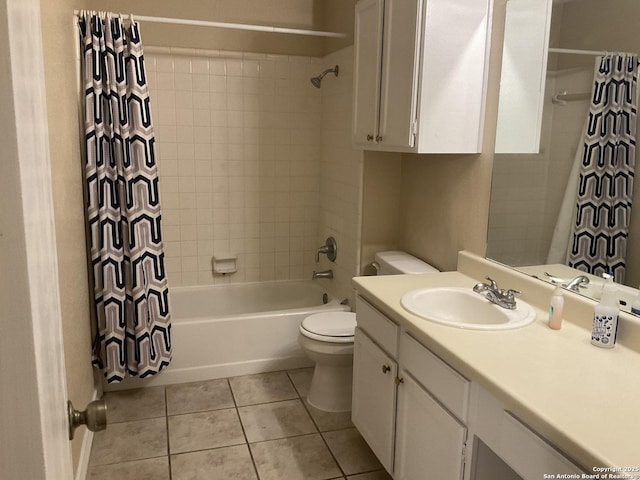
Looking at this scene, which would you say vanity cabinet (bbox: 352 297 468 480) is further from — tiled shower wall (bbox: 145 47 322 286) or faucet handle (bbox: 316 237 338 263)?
tiled shower wall (bbox: 145 47 322 286)

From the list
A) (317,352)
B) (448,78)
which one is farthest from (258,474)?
(448,78)

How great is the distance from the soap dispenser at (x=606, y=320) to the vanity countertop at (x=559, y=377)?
3cm

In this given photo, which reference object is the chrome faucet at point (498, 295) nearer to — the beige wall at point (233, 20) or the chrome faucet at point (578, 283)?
the chrome faucet at point (578, 283)

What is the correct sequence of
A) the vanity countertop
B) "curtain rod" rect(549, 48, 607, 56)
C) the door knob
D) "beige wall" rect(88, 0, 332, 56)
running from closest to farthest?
the door knob → the vanity countertop → "curtain rod" rect(549, 48, 607, 56) → "beige wall" rect(88, 0, 332, 56)

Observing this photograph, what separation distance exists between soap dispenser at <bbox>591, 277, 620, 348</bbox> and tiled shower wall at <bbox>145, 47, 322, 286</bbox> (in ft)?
8.25

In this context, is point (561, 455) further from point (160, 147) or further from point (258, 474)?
point (160, 147)

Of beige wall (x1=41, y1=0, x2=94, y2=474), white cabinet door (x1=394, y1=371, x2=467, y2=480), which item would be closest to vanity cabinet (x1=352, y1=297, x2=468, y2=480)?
white cabinet door (x1=394, y1=371, x2=467, y2=480)

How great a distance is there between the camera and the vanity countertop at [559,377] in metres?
1.10

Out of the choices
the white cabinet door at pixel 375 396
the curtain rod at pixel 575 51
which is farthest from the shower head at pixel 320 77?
the white cabinet door at pixel 375 396

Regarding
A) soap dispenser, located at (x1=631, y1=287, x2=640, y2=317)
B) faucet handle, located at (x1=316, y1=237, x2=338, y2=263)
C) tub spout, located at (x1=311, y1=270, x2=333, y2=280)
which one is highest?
soap dispenser, located at (x1=631, y1=287, x2=640, y2=317)

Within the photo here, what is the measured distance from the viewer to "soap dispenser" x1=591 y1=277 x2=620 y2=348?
1575mm

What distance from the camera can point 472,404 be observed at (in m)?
1.50

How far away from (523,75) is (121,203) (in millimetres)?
2009

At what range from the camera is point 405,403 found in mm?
1892
